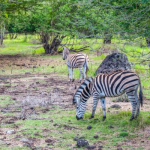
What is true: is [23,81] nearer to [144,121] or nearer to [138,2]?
[144,121]

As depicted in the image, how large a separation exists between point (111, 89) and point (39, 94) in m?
4.39

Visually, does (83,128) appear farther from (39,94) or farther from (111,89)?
(39,94)

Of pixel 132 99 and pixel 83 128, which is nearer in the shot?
pixel 83 128

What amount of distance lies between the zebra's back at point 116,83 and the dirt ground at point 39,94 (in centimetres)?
108

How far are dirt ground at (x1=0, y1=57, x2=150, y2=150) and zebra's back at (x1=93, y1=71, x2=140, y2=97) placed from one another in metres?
1.08

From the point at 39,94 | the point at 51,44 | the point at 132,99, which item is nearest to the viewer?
the point at 132,99

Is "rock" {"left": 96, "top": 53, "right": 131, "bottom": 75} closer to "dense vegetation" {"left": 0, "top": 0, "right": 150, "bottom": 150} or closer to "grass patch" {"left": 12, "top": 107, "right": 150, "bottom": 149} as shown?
"dense vegetation" {"left": 0, "top": 0, "right": 150, "bottom": 150}

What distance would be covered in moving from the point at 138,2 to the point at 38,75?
11601 millimetres

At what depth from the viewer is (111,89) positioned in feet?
27.8

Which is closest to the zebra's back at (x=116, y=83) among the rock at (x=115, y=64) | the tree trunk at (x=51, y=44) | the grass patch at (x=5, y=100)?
the grass patch at (x=5, y=100)

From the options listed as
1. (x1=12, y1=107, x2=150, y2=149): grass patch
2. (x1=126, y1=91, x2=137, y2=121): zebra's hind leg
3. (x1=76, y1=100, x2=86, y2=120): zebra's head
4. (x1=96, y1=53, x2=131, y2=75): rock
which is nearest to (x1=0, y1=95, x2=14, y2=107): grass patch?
(x1=12, y1=107, x2=150, y2=149): grass patch

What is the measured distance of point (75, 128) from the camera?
8.07 m

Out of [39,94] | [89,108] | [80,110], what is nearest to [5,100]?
[39,94]

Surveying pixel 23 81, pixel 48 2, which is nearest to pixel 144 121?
pixel 23 81
